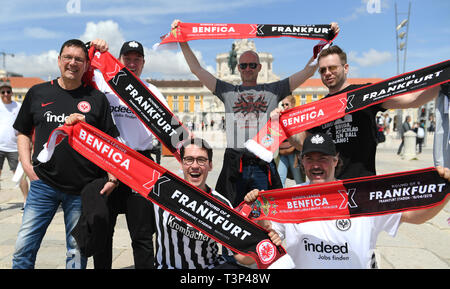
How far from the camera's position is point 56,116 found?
2947mm

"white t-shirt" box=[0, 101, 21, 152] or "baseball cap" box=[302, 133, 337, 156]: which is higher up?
"white t-shirt" box=[0, 101, 21, 152]

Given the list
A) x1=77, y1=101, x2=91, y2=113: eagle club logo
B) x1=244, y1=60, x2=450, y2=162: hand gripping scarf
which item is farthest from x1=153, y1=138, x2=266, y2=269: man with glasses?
x1=77, y1=101, x2=91, y2=113: eagle club logo

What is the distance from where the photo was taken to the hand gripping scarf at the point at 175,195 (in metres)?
2.56

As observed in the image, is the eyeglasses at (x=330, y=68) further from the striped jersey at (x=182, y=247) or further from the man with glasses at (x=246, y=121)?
the striped jersey at (x=182, y=247)

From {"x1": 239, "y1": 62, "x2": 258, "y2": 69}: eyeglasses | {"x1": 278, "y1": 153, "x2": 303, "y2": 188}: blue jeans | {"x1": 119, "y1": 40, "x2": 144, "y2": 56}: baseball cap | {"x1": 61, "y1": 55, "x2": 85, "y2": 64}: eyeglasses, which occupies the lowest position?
{"x1": 278, "y1": 153, "x2": 303, "y2": 188}: blue jeans

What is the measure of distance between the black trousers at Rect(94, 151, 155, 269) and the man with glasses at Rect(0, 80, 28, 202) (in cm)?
418

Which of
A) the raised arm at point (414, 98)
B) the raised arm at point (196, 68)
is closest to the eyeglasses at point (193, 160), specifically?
the raised arm at point (196, 68)

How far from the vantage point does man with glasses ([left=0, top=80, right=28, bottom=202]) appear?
6473 mm

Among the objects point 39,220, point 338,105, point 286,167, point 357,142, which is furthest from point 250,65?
point 286,167

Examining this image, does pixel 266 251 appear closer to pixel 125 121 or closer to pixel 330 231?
pixel 330 231

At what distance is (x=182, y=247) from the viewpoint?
2639mm

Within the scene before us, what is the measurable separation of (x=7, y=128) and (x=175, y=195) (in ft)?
16.9

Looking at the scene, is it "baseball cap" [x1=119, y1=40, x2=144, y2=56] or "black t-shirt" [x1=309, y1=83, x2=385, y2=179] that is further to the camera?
"baseball cap" [x1=119, y1=40, x2=144, y2=56]

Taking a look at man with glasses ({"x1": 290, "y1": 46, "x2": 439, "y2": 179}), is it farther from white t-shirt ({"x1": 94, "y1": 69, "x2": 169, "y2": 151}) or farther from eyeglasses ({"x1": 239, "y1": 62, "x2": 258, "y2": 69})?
white t-shirt ({"x1": 94, "y1": 69, "x2": 169, "y2": 151})
